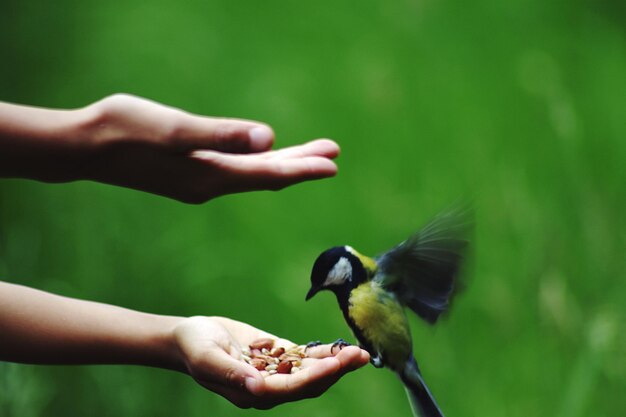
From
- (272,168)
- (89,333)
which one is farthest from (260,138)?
(89,333)

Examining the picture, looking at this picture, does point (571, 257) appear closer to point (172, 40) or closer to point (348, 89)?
point (348, 89)

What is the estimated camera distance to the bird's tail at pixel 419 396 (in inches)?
56.7

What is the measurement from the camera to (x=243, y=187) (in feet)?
4.61

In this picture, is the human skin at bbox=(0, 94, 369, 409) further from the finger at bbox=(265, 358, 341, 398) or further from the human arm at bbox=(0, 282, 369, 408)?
the finger at bbox=(265, 358, 341, 398)

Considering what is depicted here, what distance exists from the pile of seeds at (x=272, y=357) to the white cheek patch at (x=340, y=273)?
0.10m

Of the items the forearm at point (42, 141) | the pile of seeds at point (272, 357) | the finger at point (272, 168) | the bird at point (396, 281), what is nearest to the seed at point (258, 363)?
the pile of seeds at point (272, 357)

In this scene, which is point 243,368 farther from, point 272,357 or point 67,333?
point 67,333

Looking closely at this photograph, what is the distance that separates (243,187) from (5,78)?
5.48 feet

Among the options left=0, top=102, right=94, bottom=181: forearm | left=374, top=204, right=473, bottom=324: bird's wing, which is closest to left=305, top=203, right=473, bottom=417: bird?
left=374, top=204, right=473, bottom=324: bird's wing

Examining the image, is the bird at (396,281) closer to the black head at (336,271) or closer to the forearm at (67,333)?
the black head at (336,271)

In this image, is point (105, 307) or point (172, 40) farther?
point (172, 40)

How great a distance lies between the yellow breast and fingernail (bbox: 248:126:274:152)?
24 cm

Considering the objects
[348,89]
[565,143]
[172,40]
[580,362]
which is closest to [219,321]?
[580,362]

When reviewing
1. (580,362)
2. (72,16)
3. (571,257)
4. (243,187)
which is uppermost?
(72,16)
